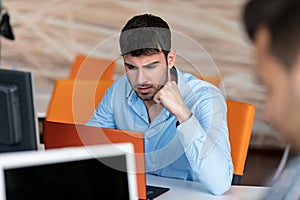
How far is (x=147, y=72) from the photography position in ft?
5.65

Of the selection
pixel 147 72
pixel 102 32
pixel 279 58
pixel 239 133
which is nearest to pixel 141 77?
pixel 147 72

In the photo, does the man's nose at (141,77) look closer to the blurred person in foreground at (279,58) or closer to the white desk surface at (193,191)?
the white desk surface at (193,191)

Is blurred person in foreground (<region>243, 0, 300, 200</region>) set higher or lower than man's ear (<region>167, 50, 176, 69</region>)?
higher

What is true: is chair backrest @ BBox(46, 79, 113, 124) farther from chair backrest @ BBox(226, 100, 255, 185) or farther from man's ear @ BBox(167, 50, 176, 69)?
chair backrest @ BBox(226, 100, 255, 185)

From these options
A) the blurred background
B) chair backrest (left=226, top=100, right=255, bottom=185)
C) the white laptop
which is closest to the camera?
the white laptop

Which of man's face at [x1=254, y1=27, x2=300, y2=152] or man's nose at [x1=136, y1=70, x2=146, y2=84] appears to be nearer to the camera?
man's face at [x1=254, y1=27, x2=300, y2=152]

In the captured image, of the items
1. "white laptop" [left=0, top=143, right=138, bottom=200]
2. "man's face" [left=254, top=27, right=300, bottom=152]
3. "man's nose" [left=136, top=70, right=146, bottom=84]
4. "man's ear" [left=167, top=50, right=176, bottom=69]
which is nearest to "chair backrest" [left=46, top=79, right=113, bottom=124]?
"man's nose" [left=136, top=70, right=146, bottom=84]

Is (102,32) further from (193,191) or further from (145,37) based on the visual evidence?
(193,191)

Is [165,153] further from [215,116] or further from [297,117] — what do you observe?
[297,117]

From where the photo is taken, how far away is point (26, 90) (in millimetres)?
1449

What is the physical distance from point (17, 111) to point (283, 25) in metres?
0.88

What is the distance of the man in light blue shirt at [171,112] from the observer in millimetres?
1721

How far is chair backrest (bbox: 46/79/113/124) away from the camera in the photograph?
1.79 metres

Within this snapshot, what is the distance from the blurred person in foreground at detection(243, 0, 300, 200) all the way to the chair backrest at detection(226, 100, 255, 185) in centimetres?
127
